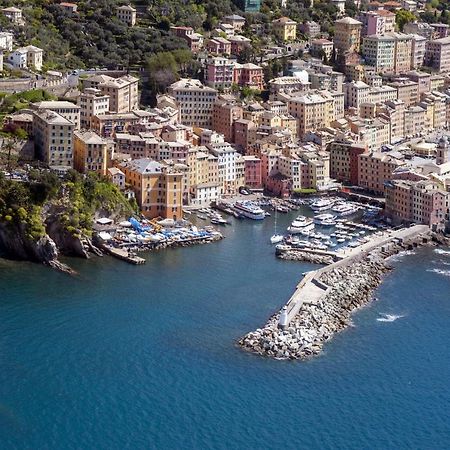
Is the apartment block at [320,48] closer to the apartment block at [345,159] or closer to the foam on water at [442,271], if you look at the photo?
the apartment block at [345,159]

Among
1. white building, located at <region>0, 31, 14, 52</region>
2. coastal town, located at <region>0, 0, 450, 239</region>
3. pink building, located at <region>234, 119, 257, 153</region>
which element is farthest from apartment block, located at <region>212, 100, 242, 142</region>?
white building, located at <region>0, 31, 14, 52</region>

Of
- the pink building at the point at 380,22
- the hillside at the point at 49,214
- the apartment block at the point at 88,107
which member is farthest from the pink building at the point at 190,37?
the hillside at the point at 49,214

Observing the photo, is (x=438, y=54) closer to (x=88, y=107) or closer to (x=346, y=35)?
(x=346, y=35)

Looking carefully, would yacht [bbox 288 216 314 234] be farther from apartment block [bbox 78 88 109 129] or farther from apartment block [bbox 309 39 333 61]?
apartment block [bbox 309 39 333 61]

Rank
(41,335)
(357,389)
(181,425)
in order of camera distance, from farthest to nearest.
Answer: (41,335)
(357,389)
(181,425)

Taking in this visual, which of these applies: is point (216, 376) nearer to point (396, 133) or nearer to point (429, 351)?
point (429, 351)

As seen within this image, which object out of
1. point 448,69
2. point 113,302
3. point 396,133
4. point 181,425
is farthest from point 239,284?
point 448,69

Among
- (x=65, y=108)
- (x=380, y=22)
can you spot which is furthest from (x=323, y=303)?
(x=380, y=22)
